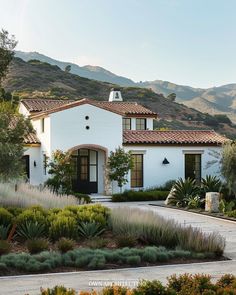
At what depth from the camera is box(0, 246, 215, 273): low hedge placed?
9.80 m

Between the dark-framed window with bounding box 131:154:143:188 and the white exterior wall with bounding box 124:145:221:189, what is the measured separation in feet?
0.60

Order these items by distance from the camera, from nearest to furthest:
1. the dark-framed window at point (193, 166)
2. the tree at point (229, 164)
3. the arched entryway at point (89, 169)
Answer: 1. the tree at point (229, 164)
2. the arched entryway at point (89, 169)
3. the dark-framed window at point (193, 166)

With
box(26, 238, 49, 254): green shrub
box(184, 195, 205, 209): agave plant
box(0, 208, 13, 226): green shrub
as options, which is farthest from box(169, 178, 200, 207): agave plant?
box(26, 238, 49, 254): green shrub

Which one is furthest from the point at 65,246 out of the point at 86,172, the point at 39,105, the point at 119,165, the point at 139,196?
the point at 39,105

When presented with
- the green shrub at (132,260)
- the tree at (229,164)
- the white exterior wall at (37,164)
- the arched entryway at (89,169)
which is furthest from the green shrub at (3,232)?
the white exterior wall at (37,164)

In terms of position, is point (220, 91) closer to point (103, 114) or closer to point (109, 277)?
point (103, 114)

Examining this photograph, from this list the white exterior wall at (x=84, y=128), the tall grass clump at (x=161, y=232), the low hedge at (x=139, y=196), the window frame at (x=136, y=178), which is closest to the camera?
the tall grass clump at (x=161, y=232)

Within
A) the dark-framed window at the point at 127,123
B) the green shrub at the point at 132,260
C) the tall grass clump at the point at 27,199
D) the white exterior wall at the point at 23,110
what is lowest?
the green shrub at the point at 132,260

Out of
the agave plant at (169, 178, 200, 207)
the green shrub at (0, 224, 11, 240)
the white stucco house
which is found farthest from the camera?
the white stucco house

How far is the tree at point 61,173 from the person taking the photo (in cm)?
2556

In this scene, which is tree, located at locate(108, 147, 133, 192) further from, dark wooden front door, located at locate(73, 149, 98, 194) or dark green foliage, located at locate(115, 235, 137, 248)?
dark green foliage, located at locate(115, 235, 137, 248)

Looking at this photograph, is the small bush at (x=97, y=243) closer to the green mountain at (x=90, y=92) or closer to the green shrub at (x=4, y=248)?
the green shrub at (x=4, y=248)

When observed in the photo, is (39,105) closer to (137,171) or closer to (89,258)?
(137,171)

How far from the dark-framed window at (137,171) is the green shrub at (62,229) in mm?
15812
